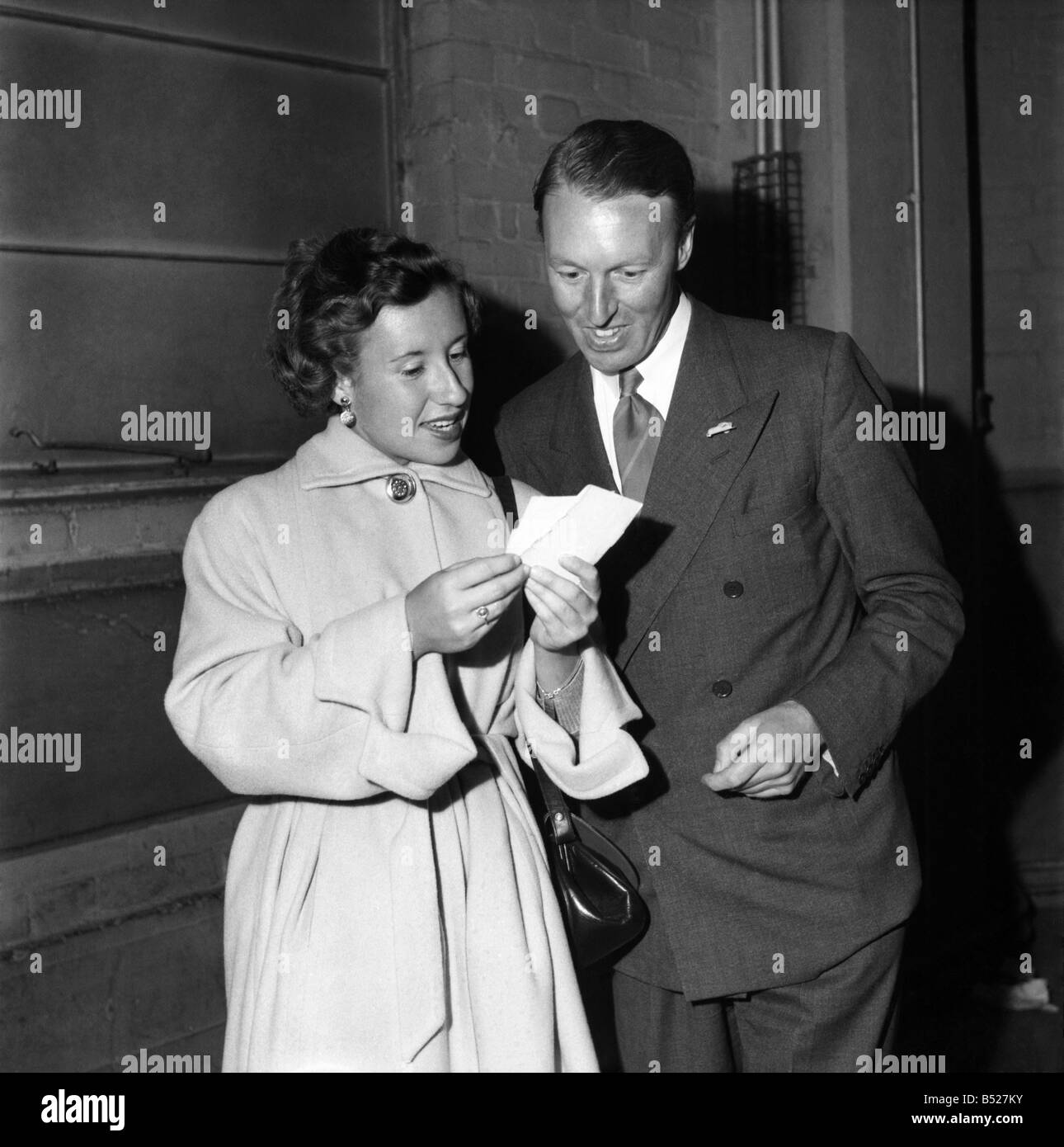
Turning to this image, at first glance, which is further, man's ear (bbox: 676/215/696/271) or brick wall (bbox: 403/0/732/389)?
brick wall (bbox: 403/0/732/389)

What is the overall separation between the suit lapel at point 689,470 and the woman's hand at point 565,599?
400 millimetres

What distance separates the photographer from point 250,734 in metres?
2.07

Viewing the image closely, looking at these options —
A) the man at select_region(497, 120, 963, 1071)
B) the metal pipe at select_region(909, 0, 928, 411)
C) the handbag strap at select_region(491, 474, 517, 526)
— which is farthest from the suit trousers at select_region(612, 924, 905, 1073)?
the metal pipe at select_region(909, 0, 928, 411)

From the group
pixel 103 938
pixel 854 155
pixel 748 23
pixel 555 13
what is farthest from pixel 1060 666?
pixel 103 938

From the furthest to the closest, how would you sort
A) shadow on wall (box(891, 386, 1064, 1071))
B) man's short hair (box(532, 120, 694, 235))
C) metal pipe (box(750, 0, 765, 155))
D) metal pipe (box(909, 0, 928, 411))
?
shadow on wall (box(891, 386, 1064, 1071)) < metal pipe (box(909, 0, 928, 411)) < metal pipe (box(750, 0, 765, 155)) < man's short hair (box(532, 120, 694, 235))

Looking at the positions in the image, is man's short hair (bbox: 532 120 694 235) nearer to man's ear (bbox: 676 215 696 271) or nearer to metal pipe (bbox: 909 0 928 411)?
man's ear (bbox: 676 215 696 271)

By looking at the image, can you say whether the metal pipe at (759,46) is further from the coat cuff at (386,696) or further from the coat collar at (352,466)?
the coat cuff at (386,696)

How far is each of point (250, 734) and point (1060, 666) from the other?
401cm

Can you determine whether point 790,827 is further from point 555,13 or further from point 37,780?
point 555,13

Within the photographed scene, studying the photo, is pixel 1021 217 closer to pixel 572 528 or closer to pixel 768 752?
pixel 768 752

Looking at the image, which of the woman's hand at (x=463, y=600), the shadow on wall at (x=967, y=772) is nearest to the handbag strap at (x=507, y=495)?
the woman's hand at (x=463, y=600)

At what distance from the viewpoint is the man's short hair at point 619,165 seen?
2.33 meters

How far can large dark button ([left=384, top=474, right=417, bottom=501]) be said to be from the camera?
2293 mm

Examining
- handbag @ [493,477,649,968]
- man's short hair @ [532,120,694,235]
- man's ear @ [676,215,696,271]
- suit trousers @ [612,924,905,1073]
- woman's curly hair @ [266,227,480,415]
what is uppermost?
man's short hair @ [532,120,694,235]
